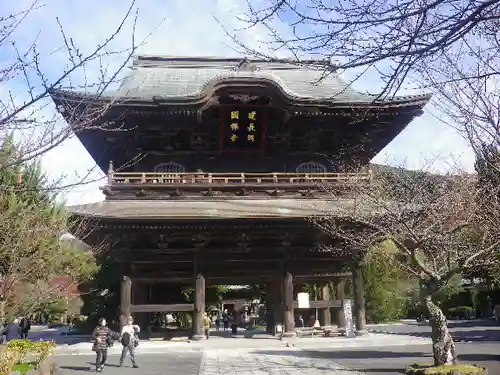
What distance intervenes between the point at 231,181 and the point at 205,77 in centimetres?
623

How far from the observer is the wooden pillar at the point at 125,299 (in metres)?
16.4

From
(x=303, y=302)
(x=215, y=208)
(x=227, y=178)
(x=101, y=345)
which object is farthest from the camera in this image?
(x=303, y=302)

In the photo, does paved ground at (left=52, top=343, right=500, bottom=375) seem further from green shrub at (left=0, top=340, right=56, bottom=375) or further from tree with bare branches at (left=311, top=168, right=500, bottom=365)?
tree with bare branches at (left=311, top=168, right=500, bottom=365)

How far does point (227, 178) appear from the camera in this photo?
1758cm

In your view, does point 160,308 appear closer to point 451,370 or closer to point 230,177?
point 230,177

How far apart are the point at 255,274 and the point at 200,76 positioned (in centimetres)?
966

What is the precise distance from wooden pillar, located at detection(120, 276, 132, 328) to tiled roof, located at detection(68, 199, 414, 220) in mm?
2695

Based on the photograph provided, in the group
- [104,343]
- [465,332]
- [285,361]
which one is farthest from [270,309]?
[465,332]

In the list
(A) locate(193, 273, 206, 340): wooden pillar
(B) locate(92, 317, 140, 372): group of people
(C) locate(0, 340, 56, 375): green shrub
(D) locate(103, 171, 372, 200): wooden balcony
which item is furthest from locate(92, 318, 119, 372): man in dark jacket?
(D) locate(103, 171, 372, 200): wooden balcony

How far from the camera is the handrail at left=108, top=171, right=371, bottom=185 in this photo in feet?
56.8

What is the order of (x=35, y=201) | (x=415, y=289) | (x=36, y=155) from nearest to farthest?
(x=36, y=155) → (x=35, y=201) → (x=415, y=289)

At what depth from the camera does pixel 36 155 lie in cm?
437

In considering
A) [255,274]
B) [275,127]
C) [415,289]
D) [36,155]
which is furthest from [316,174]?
[415,289]

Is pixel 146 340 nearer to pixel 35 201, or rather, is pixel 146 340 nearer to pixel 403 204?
pixel 35 201
